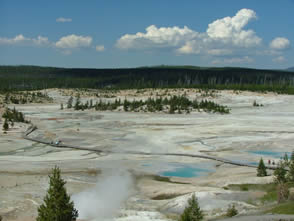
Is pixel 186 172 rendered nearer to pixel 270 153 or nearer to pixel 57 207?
pixel 270 153

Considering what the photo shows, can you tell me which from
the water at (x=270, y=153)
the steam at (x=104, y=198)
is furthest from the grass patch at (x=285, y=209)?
the water at (x=270, y=153)

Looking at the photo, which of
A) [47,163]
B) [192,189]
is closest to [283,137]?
[192,189]

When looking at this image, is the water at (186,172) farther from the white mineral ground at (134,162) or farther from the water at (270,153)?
the water at (270,153)

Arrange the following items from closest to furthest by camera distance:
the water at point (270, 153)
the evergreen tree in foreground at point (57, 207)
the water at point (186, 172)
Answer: the evergreen tree in foreground at point (57, 207) → the water at point (186, 172) → the water at point (270, 153)

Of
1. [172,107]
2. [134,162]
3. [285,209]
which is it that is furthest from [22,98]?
[285,209]

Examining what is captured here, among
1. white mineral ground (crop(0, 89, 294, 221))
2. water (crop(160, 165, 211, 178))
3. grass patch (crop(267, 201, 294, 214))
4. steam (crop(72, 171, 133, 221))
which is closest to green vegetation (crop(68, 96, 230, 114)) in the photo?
white mineral ground (crop(0, 89, 294, 221))

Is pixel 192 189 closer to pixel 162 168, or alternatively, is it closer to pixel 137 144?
pixel 162 168

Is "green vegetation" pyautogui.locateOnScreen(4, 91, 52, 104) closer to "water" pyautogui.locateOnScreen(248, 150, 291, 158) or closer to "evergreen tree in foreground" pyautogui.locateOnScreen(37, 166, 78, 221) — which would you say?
"water" pyautogui.locateOnScreen(248, 150, 291, 158)
